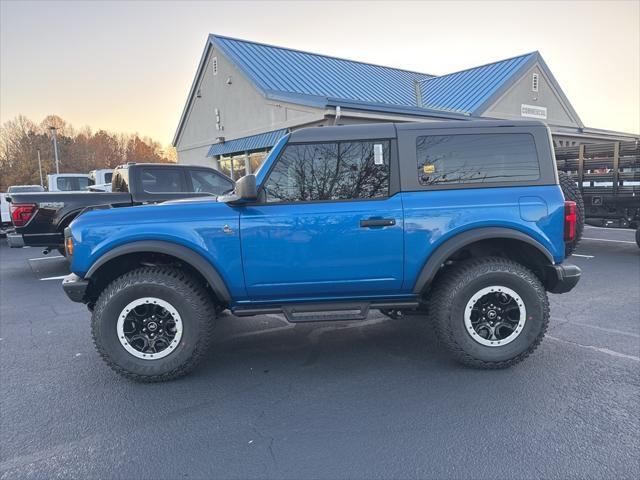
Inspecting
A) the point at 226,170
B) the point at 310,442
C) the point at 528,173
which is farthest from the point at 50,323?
the point at 226,170

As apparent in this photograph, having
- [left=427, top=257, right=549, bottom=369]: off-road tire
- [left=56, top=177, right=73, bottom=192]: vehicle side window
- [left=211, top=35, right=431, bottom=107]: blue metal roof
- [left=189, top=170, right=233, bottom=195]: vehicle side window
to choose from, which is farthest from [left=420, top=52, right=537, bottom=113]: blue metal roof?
[left=427, top=257, right=549, bottom=369]: off-road tire

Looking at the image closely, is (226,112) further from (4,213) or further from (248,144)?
(4,213)

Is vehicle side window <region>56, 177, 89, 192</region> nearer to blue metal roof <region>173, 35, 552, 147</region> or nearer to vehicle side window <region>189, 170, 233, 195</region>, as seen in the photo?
blue metal roof <region>173, 35, 552, 147</region>

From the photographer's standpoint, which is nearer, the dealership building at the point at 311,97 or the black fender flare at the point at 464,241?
the black fender flare at the point at 464,241

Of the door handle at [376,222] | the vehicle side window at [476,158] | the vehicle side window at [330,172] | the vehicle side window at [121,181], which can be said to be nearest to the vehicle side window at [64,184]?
the vehicle side window at [121,181]

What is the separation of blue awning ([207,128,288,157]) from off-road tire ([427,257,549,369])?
37.4 feet

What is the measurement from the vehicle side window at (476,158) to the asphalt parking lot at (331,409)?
1613 mm

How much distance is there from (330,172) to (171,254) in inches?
57.1

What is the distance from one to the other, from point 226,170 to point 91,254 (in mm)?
16572

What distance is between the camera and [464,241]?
11.4 feet

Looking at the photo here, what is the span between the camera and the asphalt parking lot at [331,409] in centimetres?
247

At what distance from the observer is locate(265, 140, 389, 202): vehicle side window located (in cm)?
356

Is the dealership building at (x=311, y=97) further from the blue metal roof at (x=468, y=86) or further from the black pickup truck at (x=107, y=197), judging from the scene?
the black pickup truck at (x=107, y=197)

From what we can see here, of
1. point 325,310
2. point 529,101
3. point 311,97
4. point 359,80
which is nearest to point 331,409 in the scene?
point 325,310
